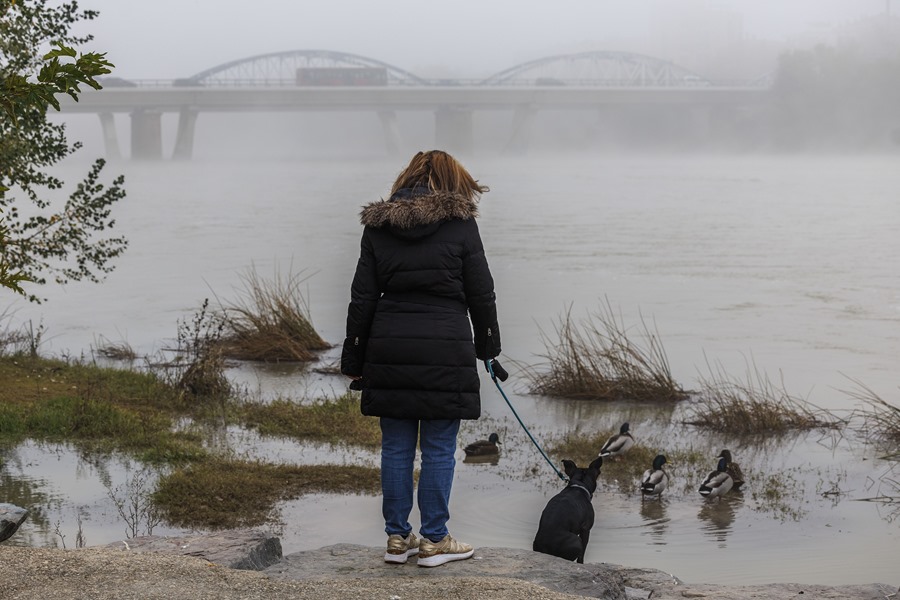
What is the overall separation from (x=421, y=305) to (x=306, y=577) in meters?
1.22

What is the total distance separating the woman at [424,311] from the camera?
4.85 meters

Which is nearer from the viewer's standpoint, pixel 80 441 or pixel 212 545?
pixel 212 545

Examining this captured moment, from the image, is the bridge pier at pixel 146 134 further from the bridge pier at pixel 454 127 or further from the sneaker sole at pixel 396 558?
the sneaker sole at pixel 396 558

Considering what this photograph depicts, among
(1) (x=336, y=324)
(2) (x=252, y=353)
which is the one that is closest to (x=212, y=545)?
(2) (x=252, y=353)

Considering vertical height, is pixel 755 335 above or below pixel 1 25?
below

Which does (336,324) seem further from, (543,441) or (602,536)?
(602,536)

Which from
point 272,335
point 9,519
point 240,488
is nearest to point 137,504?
point 240,488

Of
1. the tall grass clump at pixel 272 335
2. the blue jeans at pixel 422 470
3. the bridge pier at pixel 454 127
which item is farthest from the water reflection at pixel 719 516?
the bridge pier at pixel 454 127

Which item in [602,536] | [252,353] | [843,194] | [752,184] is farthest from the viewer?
[752,184]

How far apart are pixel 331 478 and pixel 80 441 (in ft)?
6.45

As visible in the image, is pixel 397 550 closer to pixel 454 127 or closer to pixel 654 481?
pixel 654 481

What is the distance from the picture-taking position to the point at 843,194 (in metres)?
64.8

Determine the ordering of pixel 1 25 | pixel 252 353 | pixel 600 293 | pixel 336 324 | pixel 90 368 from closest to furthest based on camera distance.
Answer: pixel 1 25, pixel 90 368, pixel 252 353, pixel 336 324, pixel 600 293

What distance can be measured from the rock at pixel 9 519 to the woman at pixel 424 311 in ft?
6.32
